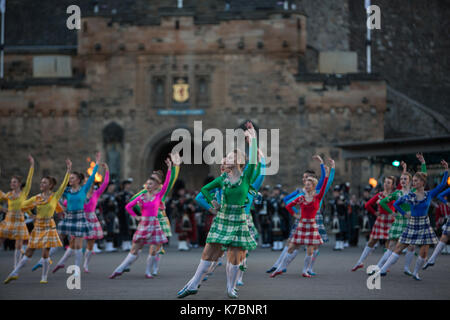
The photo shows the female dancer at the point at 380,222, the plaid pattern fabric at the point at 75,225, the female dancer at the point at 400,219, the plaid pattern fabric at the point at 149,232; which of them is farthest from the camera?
the female dancer at the point at 380,222

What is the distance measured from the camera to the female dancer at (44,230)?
12805 millimetres

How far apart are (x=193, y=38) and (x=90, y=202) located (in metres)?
19.8

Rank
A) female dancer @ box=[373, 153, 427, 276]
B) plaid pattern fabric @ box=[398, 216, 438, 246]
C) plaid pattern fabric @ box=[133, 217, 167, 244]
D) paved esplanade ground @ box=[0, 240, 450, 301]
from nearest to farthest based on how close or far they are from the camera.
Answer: paved esplanade ground @ box=[0, 240, 450, 301] < plaid pattern fabric @ box=[398, 216, 438, 246] < plaid pattern fabric @ box=[133, 217, 167, 244] < female dancer @ box=[373, 153, 427, 276]

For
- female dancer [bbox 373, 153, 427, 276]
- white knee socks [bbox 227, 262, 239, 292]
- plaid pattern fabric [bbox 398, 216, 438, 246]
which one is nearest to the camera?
white knee socks [bbox 227, 262, 239, 292]

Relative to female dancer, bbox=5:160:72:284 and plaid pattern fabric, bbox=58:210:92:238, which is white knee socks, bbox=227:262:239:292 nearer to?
female dancer, bbox=5:160:72:284

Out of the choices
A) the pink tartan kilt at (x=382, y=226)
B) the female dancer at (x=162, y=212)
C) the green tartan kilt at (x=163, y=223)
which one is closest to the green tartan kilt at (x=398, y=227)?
the pink tartan kilt at (x=382, y=226)

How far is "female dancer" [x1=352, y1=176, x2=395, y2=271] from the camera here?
1518 cm

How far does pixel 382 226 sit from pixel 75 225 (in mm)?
6272

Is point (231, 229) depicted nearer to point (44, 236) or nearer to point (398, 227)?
point (44, 236)

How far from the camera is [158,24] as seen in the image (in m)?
35.0

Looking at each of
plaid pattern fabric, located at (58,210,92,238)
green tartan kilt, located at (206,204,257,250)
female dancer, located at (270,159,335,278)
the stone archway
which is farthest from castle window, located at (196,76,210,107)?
green tartan kilt, located at (206,204,257,250)

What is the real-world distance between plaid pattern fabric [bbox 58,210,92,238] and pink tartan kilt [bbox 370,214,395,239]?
5.75m

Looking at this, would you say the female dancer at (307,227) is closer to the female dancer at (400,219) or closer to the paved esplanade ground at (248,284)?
the paved esplanade ground at (248,284)

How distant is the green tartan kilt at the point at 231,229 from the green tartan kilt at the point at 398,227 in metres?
5.09
